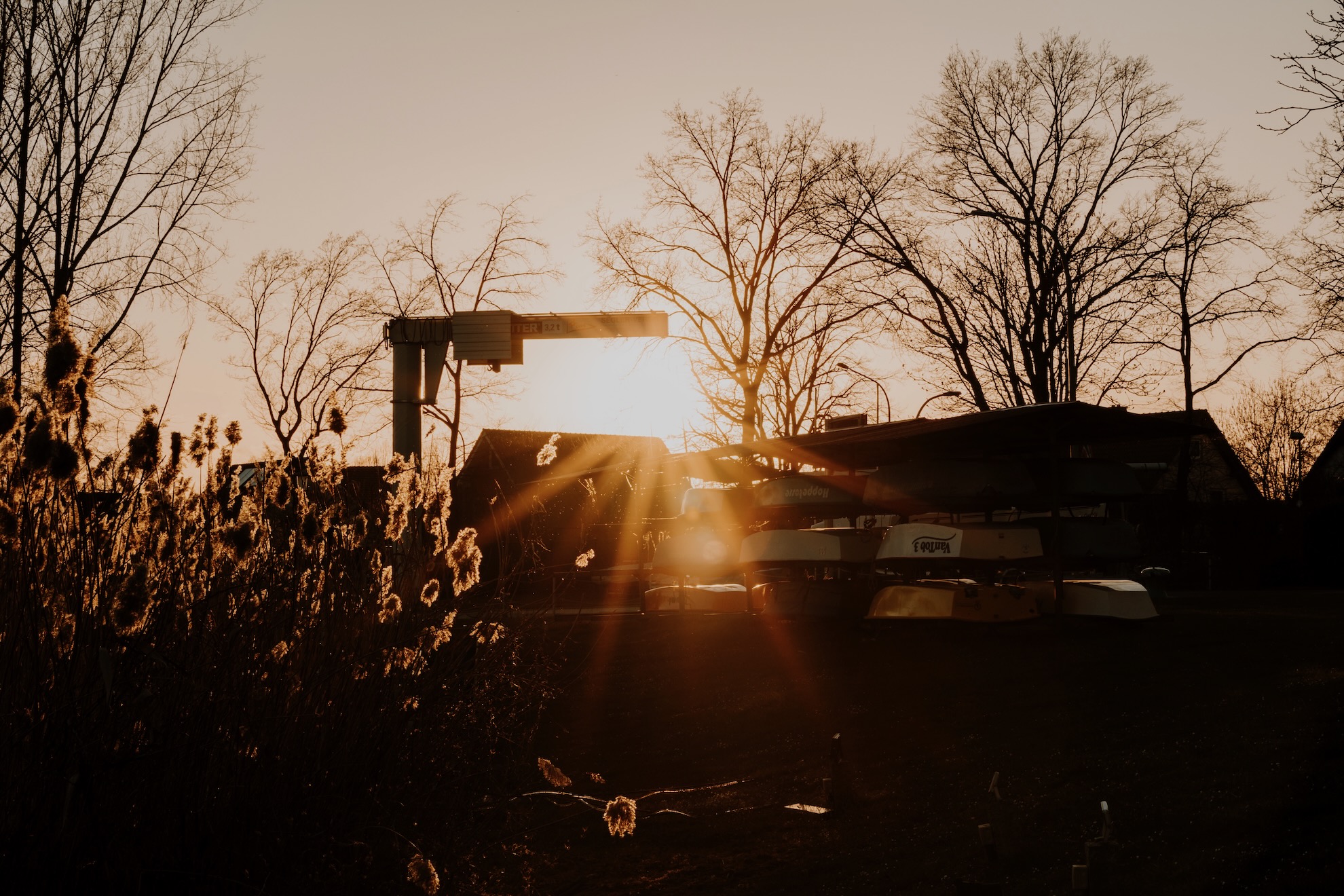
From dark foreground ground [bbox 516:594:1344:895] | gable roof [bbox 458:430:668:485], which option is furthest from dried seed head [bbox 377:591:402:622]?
gable roof [bbox 458:430:668:485]

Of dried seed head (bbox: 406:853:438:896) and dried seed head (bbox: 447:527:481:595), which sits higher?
dried seed head (bbox: 447:527:481:595)

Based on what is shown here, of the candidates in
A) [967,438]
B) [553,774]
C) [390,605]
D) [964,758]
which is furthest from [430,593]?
[967,438]

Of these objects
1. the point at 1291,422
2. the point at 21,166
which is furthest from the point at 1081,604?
the point at 1291,422

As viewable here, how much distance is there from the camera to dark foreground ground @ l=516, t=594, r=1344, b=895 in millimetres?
7133

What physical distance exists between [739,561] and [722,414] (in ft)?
43.0

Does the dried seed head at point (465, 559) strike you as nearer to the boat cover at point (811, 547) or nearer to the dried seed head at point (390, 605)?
the dried seed head at point (390, 605)

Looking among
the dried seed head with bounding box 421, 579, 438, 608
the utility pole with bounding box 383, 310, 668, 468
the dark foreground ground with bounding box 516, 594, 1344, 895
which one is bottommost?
the dark foreground ground with bounding box 516, 594, 1344, 895

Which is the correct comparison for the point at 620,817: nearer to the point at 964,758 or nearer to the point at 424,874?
the point at 424,874

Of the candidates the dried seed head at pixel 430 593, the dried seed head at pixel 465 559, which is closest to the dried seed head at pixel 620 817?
the dried seed head at pixel 465 559

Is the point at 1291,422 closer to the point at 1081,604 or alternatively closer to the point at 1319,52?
the point at 1081,604

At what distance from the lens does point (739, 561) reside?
2025 centimetres

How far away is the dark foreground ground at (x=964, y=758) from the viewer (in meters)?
7.13

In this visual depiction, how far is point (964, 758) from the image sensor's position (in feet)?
32.0

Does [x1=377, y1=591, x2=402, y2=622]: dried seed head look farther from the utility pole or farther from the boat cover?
the boat cover
